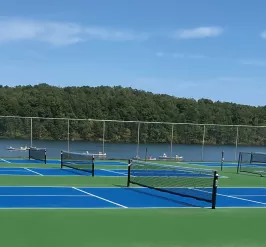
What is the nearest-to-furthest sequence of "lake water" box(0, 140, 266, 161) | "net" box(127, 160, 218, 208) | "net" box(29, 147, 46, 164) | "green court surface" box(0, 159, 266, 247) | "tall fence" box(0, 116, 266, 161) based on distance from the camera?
"green court surface" box(0, 159, 266, 247) → "net" box(127, 160, 218, 208) → "net" box(29, 147, 46, 164) → "tall fence" box(0, 116, 266, 161) → "lake water" box(0, 140, 266, 161)

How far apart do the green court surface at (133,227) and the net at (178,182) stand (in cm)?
121

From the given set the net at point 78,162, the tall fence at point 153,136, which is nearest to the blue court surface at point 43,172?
the net at point 78,162

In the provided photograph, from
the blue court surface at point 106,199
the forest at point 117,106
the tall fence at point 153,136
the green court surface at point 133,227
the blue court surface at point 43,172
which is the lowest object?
the blue court surface at point 43,172

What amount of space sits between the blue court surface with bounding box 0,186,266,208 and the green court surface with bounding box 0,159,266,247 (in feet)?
2.21

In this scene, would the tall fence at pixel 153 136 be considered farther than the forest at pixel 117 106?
No

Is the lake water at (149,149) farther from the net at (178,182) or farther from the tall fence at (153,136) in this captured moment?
the net at (178,182)

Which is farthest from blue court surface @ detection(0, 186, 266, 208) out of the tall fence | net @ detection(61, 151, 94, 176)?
the tall fence

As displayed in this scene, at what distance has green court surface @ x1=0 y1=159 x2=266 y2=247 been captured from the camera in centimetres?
751

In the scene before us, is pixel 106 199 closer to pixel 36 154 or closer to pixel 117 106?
pixel 36 154

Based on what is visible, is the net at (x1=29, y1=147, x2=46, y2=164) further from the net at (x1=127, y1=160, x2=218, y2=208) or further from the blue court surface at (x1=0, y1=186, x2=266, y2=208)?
the blue court surface at (x1=0, y1=186, x2=266, y2=208)

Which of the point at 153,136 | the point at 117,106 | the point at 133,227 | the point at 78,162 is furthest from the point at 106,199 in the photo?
the point at 117,106

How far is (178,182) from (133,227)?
7578 millimetres

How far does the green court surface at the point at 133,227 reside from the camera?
751cm

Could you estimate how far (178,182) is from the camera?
16.1m
